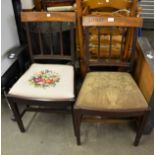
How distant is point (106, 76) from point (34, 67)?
603mm

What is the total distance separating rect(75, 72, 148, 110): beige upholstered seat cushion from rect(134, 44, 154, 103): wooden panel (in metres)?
0.10

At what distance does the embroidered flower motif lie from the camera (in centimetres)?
147

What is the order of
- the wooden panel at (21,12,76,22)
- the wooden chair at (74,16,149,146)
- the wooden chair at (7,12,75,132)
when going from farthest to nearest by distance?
the wooden panel at (21,12,76,22), the wooden chair at (7,12,75,132), the wooden chair at (74,16,149,146)

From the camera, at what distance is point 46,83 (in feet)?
4.84

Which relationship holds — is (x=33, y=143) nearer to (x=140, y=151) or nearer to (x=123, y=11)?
(x=140, y=151)

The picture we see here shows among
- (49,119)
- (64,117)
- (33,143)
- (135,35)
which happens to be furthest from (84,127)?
(135,35)

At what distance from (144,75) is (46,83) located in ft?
2.45

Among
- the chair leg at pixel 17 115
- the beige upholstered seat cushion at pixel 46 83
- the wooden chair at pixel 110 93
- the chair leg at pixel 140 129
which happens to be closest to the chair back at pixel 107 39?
the wooden chair at pixel 110 93

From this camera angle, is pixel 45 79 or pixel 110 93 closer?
pixel 110 93

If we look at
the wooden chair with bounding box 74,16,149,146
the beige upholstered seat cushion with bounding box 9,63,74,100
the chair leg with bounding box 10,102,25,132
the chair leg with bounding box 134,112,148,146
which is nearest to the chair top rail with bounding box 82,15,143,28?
the wooden chair with bounding box 74,16,149,146

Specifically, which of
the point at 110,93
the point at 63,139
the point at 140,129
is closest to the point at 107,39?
the point at 110,93

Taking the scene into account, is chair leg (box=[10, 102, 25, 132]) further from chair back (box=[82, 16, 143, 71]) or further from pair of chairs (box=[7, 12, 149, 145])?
chair back (box=[82, 16, 143, 71])

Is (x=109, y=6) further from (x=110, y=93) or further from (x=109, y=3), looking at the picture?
(x=110, y=93)

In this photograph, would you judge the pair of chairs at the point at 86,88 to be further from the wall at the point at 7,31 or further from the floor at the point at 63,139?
the wall at the point at 7,31
